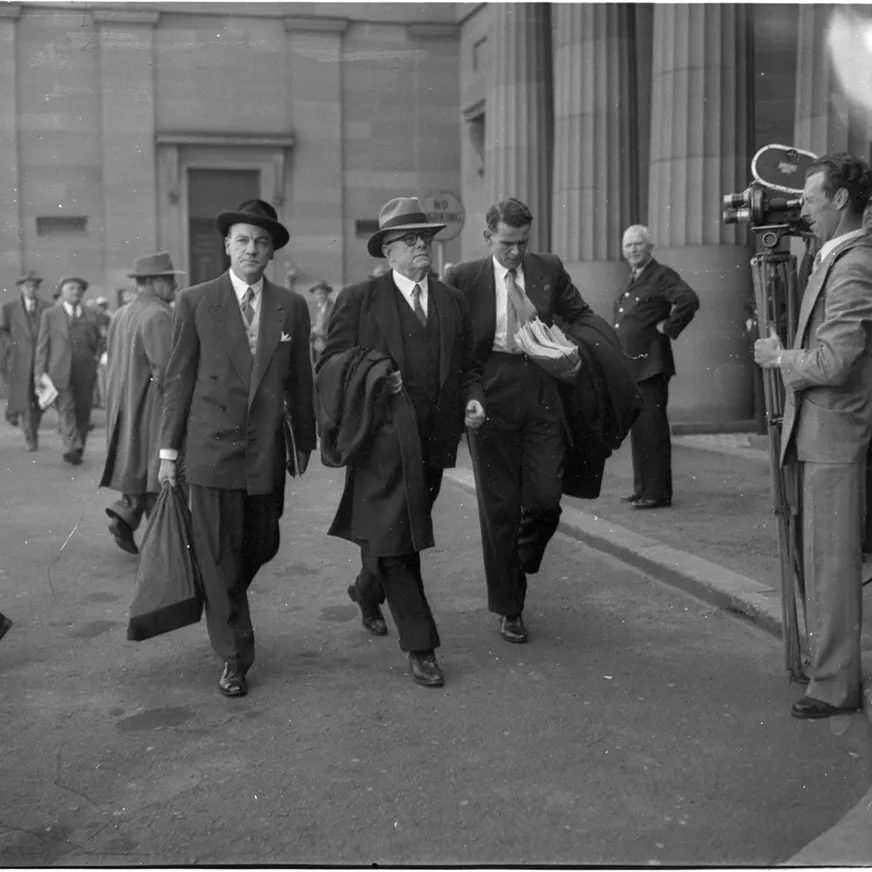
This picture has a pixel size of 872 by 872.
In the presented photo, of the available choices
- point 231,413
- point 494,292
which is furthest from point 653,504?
point 231,413

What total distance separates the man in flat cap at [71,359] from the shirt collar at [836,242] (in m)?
10.5

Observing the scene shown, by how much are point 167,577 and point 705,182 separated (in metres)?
11.1

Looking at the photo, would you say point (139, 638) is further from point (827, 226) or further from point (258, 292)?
point (827, 226)

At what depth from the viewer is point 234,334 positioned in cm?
537

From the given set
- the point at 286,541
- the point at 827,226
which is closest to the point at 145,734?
the point at 827,226

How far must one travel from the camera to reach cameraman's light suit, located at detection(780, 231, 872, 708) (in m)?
4.67

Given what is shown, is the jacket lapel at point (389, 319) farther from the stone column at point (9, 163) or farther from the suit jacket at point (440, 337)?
the stone column at point (9, 163)

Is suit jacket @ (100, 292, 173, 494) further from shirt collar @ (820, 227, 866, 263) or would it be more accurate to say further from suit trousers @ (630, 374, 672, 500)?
shirt collar @ (820, 227, 866, 263)

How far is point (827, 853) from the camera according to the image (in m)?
3.61

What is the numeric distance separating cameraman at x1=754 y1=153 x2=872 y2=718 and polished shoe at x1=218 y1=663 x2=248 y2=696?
2163mm

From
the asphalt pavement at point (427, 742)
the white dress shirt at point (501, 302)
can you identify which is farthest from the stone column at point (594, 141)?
the white dress shirt at point (501, 302)

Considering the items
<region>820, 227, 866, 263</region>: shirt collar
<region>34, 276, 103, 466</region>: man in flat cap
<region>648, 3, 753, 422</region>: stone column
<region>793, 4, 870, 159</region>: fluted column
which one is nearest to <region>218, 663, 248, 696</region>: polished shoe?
<region>820, 227, 866, 263</region>: shirt collar

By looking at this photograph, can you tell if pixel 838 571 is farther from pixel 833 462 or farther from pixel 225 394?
pixel 225 394

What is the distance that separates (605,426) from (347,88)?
21980 millimetres
